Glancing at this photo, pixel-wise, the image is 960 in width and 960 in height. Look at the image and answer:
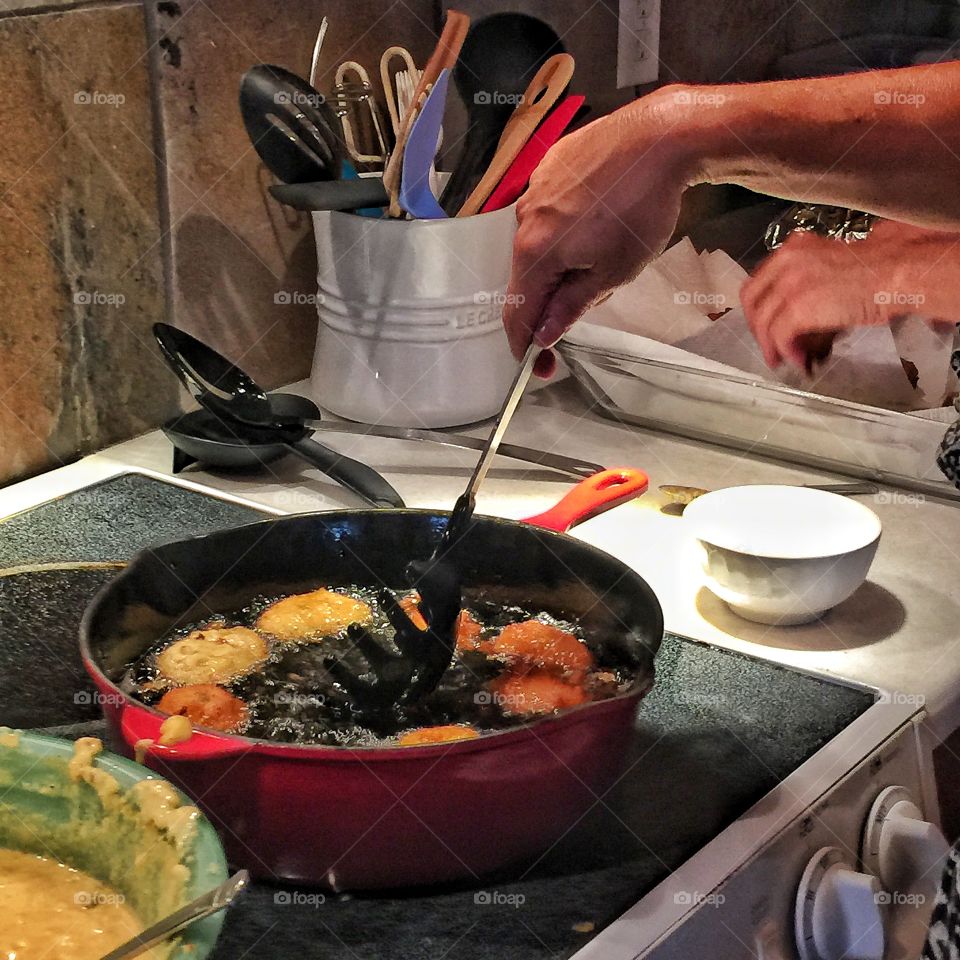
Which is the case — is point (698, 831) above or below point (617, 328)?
below

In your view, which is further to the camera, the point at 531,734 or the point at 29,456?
the point at 29,456

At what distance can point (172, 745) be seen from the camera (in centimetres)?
61

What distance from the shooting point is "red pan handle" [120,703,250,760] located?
1.99ft

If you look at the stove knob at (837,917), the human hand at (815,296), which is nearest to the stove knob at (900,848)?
the stove knob at (837,917)

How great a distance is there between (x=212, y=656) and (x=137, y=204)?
0.61 m

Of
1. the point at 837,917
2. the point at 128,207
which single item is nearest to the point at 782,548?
the point at 837,917

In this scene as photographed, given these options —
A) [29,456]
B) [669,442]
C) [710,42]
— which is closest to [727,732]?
[669,442]

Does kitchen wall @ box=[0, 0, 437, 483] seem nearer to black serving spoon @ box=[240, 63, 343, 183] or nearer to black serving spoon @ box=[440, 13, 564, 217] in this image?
black serving spoon @ box=[240, 63, 343, 183]

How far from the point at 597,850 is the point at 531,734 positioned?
0.37ft

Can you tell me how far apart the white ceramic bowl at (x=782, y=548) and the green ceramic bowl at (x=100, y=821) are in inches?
20.1

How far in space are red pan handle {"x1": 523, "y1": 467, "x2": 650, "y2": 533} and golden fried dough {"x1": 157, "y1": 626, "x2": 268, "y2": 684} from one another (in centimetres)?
30

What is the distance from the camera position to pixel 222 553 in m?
0.86

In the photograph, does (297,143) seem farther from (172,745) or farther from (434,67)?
(172,745)

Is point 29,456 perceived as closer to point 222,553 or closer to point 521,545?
point 222,553
